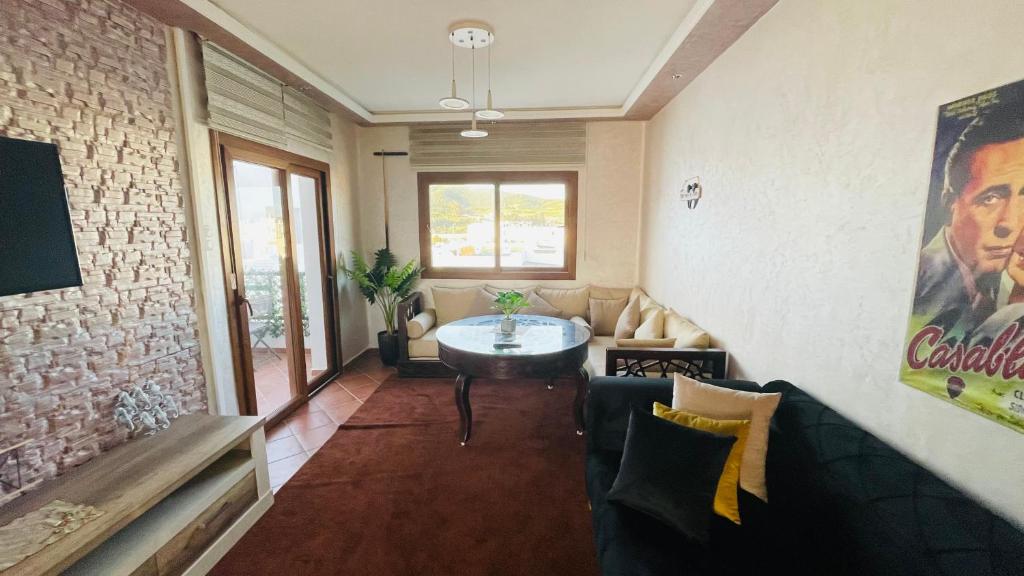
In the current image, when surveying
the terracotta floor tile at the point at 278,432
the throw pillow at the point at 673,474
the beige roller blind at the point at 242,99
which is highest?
the beige roller blind at the point at 242,99

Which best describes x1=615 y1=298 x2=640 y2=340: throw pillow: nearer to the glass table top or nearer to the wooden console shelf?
the glass table top

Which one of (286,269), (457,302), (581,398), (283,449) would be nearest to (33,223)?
(286,269)

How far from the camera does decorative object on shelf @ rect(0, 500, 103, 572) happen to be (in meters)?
1.30

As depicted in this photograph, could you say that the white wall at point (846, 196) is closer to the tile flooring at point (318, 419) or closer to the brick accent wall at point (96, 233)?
the tile flooring at point (318, 419)

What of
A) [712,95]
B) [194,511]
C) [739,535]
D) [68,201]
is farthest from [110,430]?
[712,95]

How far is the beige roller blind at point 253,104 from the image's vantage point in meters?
2.49

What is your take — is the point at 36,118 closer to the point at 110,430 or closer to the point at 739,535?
the point at 110,430

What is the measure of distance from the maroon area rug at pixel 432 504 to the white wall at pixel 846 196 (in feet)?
4.31

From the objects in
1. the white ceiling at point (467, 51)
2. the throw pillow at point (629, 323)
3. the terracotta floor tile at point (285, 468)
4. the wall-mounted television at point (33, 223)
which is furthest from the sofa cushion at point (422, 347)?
the wall-mounted television at point (33, 223)

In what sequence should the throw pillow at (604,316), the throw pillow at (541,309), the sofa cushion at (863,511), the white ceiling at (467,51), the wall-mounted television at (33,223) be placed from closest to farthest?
the sofa cushion at (863,511)
the wall-mounted television at (33,223)
the white ceiling at (467,51)
the throw pillow at (604,316)
the throw pillow at (541,309)

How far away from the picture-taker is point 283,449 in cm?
278

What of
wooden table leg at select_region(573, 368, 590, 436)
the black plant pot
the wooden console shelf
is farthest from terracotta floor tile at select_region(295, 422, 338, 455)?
wooden table leg at select_region(573, 368, 590, 436)

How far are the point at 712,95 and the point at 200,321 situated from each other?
143 inches

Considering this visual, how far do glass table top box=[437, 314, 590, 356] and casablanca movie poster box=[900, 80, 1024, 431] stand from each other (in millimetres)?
1760
